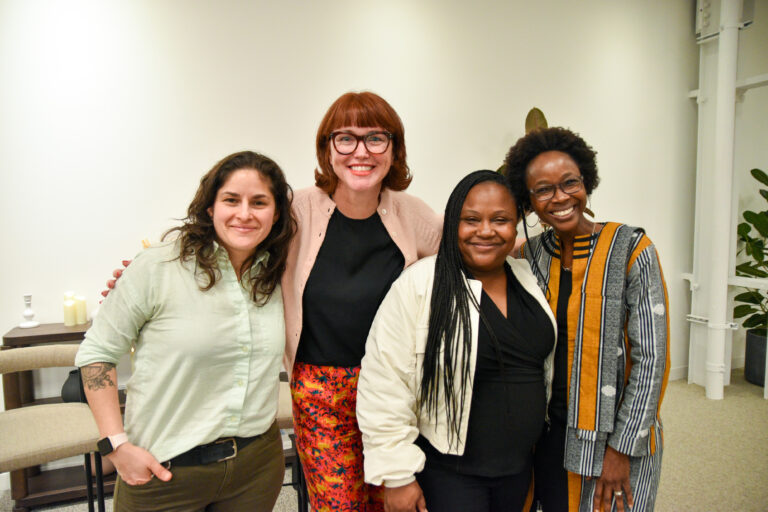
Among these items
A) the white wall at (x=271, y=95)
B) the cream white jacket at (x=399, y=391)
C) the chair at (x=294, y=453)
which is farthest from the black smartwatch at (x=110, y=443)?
the white wall at (x=271, y=95)

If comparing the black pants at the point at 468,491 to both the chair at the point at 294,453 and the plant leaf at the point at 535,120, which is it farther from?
the plant leaf at the point at 535,120

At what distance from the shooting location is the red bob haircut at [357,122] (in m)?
1.51

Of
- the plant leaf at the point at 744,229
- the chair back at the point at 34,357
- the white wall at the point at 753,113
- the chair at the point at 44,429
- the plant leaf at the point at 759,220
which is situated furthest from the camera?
the white wall at the point at 753,113

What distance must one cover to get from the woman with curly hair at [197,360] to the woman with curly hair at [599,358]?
2.79ft

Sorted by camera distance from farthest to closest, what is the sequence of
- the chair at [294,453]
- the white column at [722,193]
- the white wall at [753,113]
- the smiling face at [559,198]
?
1. the white wall at [753,113]
2. the white column at [722,193]
3. the chair at [294,453]
4. the smiling face at [559,198]

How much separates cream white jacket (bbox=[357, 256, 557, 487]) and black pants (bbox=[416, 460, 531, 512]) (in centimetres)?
9

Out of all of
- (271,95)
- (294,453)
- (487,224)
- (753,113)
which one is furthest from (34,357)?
(753,113)

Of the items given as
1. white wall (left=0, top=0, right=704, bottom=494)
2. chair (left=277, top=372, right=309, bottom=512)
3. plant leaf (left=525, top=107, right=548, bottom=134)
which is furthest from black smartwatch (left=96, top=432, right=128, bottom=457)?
plant leaf (left=525, top=107, right=548, bottom=134)

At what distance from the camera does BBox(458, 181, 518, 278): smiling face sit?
137 centimetres

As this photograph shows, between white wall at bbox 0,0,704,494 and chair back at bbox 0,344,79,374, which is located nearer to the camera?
chair back at bbox 0,344,79,374

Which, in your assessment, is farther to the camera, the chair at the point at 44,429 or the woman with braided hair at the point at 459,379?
the chair at the point at 44,429

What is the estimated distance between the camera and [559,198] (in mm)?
1468

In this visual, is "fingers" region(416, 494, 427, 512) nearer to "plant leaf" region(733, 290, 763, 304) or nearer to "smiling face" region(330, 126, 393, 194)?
"smiling face" region(330, 126, 393, 194)

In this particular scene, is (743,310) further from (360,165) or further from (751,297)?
(360,165)
